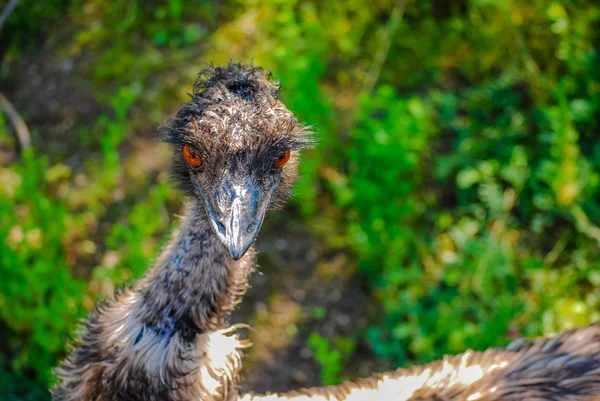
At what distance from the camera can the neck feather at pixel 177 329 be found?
2.04 metres

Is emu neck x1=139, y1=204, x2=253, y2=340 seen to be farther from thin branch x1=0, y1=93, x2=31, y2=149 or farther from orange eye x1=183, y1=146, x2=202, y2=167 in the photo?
thin branch x1=0, y1=93, x2=31, y2=149

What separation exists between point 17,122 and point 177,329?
254cm

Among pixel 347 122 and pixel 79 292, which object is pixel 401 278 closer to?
pixel 347 122

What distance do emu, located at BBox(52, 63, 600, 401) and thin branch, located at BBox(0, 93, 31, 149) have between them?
6.61ft

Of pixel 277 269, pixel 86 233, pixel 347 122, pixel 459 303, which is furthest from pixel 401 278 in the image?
pixel 86 233

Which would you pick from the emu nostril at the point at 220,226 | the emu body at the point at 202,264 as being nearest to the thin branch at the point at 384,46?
the emu body at the point at 202,264

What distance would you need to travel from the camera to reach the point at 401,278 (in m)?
3.52

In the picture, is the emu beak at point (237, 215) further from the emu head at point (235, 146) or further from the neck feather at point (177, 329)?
the neck feather at point (177, 329)

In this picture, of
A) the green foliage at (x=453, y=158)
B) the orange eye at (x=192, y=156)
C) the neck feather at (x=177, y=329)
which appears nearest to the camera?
the orange eye at (x=192, y=156)

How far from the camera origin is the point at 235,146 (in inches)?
73.2

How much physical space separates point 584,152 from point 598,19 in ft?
2.90

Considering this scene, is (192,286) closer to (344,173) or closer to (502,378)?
(502,378)

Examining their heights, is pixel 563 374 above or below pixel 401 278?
above

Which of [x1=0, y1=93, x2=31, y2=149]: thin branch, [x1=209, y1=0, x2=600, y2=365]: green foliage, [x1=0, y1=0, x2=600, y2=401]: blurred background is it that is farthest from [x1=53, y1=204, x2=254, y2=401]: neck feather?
[x1=0, y1=93, x2=31, y2=149]: thin branch
